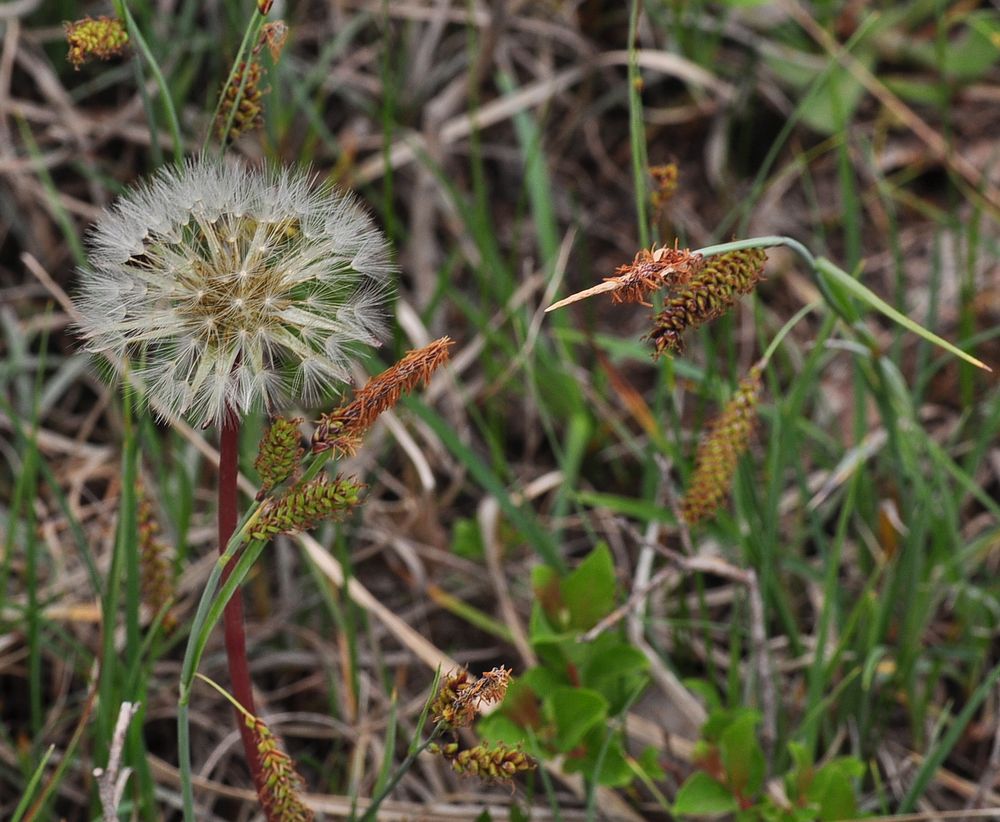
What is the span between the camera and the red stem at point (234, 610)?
1.54 meters

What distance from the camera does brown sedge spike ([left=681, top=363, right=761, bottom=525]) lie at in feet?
6.43

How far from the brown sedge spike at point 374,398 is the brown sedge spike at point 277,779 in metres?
0.38

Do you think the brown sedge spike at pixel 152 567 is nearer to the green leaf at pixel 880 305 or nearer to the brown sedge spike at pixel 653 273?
the brown sedge spike at pixel 653 273

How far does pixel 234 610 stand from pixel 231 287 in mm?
447

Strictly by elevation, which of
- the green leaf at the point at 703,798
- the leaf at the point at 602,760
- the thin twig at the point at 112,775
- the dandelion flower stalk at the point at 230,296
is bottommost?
the green leaf at the point at 703,798

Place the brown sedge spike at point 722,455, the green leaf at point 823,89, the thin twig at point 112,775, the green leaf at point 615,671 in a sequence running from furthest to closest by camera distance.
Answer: the green leaf at point 823,89 → the green leaf at point 615,671 → the brown sedge spike at point 722,455 → the thin twig at point 112,775

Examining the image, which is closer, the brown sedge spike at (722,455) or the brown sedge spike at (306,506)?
the brown sedge spike at (306,506)

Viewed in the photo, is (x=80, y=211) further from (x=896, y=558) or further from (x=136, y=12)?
(x=896, y=558)

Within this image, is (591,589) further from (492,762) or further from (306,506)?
(306,506)

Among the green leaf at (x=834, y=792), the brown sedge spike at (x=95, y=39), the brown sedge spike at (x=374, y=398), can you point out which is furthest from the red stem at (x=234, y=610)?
the green leaf at (x=834, y=792)

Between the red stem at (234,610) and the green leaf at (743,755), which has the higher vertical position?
the red stem at (234,610)

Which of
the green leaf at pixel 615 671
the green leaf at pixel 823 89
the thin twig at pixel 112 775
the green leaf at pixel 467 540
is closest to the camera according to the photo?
the thin twig at pixel 112 775

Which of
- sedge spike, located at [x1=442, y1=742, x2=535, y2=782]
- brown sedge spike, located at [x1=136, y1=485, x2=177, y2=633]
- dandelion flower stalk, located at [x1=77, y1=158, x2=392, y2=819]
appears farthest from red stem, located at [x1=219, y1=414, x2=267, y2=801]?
brown sedge spike, located at [x1=136, y1=485, x2=177, y2=633]

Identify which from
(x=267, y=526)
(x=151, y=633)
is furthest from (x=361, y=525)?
(x=267, y=526)
